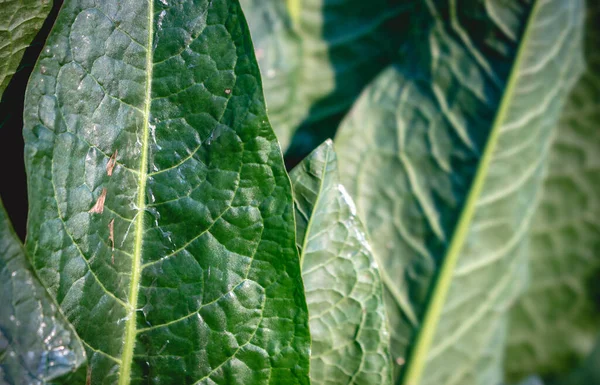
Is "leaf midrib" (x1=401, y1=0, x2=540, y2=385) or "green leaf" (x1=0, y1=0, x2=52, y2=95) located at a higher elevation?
"green leaf" (x1=0, y1=0, x2=52, y2=95)

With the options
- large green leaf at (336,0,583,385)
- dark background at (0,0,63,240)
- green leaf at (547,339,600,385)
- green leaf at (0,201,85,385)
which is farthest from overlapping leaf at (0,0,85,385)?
green leaf at (547,339,600,385)

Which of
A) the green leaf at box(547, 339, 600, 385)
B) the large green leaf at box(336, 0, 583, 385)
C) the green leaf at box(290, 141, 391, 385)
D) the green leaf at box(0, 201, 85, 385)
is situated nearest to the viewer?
the green leaf at box(0, 201, 85, 385)

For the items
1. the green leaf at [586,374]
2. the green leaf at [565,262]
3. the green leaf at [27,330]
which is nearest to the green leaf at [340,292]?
the green leaf at [27,330]

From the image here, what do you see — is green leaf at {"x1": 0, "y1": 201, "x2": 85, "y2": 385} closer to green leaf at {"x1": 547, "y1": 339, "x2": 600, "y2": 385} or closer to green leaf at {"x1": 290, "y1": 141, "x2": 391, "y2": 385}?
green leaf at {"x1": 290, "y1": 141, "x2": 391, "y2": 385}

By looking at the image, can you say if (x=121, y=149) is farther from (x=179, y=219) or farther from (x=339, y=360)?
(x=339, y=360)

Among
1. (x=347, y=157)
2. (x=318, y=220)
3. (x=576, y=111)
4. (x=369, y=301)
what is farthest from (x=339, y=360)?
(x=576, y=111)

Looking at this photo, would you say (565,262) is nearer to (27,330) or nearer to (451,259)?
(451,259)

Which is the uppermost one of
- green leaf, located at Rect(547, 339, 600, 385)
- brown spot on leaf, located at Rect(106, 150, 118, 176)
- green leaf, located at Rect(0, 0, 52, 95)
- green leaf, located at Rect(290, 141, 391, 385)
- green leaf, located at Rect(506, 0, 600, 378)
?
green leaf, located at Rect(0, 0, 52, 95)
